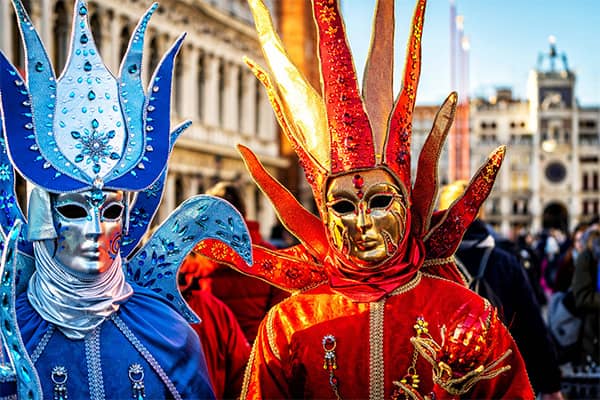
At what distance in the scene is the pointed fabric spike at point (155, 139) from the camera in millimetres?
4324

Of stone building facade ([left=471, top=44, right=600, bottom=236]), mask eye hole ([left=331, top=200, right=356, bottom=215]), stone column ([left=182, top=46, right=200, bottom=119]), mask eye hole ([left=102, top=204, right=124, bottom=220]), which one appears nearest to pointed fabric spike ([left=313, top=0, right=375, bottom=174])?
mask eye hole ([left=331, top=200, right=356, bottom=215])

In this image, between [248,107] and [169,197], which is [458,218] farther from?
[248,107]

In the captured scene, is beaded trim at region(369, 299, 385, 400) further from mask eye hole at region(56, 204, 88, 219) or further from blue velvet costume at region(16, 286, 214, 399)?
mask eye hole at region(56, 204, 88, 219)

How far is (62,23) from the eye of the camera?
22922mm

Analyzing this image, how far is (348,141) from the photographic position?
453 centimetres

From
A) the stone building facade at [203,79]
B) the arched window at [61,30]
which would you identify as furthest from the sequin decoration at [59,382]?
the arched window at [61,30]

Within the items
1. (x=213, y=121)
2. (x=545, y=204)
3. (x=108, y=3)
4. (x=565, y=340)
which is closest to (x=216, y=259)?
(x=565, y=340)

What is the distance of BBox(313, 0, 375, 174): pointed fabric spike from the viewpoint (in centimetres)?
452

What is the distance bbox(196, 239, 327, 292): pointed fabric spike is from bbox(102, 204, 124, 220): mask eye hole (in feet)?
1.93

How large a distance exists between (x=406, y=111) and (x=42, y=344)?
5.43 ft

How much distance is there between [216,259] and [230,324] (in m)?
1.05

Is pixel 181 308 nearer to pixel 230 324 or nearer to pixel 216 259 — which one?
pixel 216 259

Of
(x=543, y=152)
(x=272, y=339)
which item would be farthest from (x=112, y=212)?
(x=543, y=152)

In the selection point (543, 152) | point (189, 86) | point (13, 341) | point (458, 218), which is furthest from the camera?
point (543, 152)
